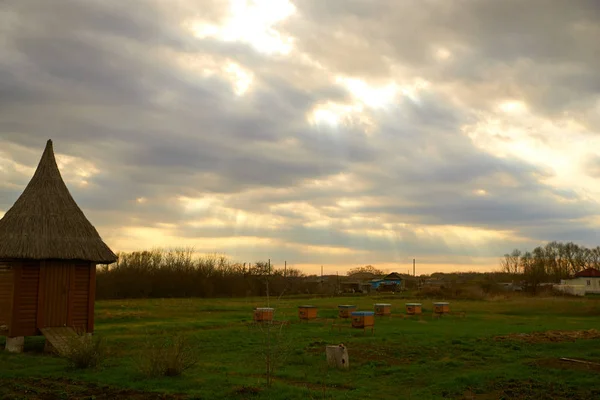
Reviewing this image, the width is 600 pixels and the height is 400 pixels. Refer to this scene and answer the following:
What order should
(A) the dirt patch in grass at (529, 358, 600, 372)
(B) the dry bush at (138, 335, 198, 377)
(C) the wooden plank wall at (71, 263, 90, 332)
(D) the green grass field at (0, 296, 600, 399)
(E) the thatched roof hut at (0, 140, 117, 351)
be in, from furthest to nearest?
1. (C) the wooden plank wall at (71, 263, 90, 332)
2. (E) the thatched roof hut at (0, 140, 117, 351)
3. (A) the dirt patch in grass at (529, 358, 600, 372)
4. (B) the dry bush at (138, 335, 198, 377)
5. (D) the green grass field at (0, 296, 600, 399)

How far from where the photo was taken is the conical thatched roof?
70.8 feet

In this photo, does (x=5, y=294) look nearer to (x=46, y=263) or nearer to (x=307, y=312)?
(x=46, y=263)

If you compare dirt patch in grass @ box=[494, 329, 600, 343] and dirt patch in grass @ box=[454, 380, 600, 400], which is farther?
dirt patch in grass @ box=[494, 329, 600, 343]

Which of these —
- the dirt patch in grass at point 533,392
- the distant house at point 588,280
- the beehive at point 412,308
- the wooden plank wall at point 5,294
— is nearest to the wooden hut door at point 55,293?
the wooden plank wall at point 5,294

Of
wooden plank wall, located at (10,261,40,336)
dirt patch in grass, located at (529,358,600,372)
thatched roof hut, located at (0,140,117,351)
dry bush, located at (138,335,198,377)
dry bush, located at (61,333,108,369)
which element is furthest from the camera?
thatched roof hut, located at (0,140,117,351)

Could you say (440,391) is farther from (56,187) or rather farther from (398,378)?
(56,187)

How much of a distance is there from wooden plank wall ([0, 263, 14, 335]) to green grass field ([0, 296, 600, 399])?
1.47 m

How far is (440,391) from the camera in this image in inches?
546

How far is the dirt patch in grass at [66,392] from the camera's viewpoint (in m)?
12.4

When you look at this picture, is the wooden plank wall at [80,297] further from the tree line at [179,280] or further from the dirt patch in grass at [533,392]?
the tree line at [179,280]

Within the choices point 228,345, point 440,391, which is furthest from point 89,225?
point 440,391

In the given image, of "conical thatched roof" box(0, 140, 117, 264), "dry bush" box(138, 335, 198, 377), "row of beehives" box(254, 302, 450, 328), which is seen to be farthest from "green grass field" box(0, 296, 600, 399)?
"conical thatched roof" box(0, 140, 117, 264)

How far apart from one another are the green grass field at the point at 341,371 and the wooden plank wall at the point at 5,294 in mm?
1473

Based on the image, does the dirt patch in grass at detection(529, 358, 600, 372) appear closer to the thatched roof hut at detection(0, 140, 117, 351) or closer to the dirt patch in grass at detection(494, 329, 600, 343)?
the dirt patch in grass at detection(494, 329, 600, 343)
